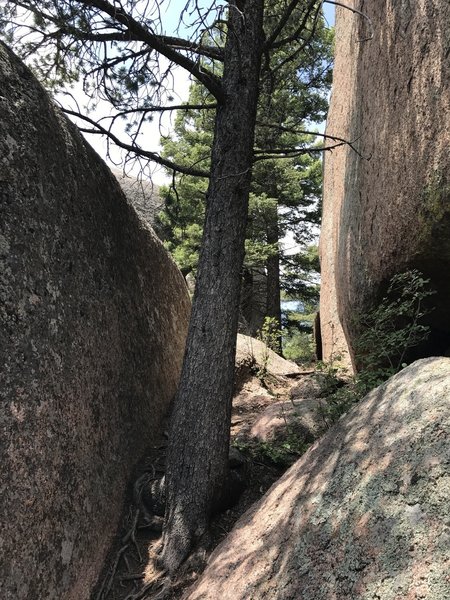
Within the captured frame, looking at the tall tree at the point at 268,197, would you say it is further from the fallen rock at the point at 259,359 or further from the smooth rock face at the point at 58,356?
the smooth rock face at the point at 58,356

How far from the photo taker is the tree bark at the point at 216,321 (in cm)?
404

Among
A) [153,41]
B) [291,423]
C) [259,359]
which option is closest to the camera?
[153,41]

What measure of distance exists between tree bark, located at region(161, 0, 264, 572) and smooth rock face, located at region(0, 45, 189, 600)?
63cm

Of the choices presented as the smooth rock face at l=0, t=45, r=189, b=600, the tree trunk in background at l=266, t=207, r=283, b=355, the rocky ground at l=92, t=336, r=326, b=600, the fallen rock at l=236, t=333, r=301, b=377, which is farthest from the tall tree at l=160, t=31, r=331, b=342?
the smooth rock face at l=0, t=45, r=189, b=600

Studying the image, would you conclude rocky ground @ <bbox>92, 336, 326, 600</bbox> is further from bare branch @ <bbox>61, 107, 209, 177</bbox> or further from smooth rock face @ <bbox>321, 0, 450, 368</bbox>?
bare branch @ <bbox>61, 107, 209, 177</bbox>

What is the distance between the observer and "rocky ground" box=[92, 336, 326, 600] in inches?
143

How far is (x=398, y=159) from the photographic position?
395 cm

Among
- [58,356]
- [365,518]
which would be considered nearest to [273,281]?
[58,356]

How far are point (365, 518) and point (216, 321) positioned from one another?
2340 mm

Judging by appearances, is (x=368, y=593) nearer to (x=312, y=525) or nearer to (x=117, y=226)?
(x=312, y=525)

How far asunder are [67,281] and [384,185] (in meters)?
2.96

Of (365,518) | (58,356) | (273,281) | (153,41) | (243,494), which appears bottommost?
(243,494)

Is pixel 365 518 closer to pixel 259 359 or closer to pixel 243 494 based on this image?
pixel 243 494

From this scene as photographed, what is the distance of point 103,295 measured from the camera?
177 inches
